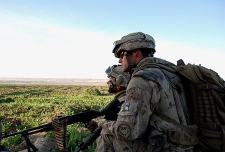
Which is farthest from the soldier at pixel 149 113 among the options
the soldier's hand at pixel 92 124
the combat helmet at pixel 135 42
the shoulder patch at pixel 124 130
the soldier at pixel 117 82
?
the soldier at pixel 117 82

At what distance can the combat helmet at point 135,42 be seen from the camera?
9.67ft

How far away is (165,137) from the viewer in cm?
253

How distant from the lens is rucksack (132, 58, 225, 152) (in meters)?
2.52

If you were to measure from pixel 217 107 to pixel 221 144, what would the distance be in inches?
12.8

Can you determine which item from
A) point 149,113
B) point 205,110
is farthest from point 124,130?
point 205,110

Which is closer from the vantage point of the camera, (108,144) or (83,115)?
(108,144)

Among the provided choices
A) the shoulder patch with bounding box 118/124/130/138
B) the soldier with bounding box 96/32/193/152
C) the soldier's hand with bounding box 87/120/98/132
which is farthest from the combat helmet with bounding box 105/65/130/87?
the shoulder patch with bounding box 118/124/130/138

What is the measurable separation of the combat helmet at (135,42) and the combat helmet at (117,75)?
1112 millimetres

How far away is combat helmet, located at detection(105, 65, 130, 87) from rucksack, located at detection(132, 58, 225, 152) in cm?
156

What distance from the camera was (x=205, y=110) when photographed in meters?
2.56

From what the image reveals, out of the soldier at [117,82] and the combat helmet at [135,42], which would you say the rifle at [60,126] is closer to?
the soldier at [117,82]

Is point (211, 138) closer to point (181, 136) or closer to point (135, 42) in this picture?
point (181, 136)

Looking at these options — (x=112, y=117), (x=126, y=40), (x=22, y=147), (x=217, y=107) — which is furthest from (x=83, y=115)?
(x=22, y=147)

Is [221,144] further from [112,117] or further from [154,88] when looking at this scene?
[112,117]
